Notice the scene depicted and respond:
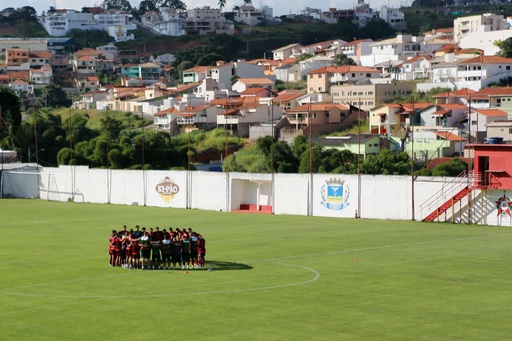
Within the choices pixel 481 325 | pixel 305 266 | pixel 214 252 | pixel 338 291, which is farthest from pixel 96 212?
pixel 481 325

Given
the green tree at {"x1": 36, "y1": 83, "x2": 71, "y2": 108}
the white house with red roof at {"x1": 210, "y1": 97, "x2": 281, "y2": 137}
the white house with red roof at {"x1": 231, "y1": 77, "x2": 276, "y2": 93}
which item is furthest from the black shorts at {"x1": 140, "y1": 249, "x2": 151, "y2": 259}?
the green tree at {"x1": 36, "y1": 83, "x2": 71, "y2": 108}

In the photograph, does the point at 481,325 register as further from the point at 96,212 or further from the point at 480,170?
the point at 96,212

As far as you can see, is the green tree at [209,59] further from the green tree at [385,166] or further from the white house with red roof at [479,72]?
the green tree at [385,166]

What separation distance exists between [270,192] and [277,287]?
3022 centimetres

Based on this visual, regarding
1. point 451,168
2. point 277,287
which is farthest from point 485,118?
point 277,287

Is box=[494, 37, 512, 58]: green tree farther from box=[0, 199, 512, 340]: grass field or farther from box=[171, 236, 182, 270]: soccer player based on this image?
box=[171, 236, 182, 270]: soccer player

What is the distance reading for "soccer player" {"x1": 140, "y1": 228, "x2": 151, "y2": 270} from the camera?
32.6 m

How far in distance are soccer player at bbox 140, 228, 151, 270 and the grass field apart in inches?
31.2

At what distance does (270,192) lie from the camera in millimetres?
58594

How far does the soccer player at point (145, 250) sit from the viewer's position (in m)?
32.6

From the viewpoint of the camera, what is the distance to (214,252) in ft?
122

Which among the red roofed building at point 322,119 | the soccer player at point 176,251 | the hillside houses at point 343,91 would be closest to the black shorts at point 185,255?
the soccer player at point 176,251

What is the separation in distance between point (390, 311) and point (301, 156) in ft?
195

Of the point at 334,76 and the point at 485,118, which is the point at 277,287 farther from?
the point at 334,76
